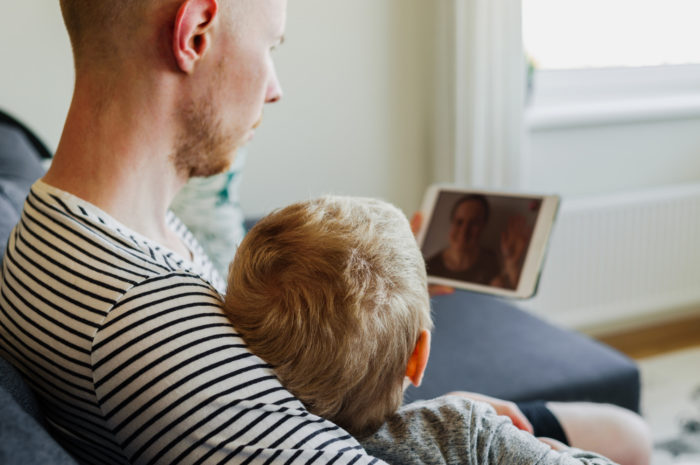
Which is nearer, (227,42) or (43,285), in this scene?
(43,285)

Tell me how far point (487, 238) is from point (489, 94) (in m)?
1.09

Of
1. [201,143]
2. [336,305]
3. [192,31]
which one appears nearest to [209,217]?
[201,143]

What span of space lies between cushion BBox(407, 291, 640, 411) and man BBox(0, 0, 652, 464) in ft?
2.61

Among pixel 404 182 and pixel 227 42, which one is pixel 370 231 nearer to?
pixel 227 42

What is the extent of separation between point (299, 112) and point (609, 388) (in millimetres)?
1264

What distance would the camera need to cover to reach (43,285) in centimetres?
63

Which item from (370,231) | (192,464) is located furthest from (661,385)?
(192,464)

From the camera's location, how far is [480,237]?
1.35m

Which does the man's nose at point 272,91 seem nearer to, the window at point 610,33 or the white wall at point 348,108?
the white wall at point 348,108

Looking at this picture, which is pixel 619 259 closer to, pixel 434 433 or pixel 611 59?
pixel 611 59

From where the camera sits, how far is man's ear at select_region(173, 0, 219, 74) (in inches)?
26.7

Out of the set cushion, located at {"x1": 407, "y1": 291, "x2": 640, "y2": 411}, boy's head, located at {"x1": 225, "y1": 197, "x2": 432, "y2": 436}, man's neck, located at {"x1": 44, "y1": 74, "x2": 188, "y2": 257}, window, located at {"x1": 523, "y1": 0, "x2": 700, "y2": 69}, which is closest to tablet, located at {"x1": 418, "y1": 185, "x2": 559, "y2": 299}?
cushion, located at {"x1": 407, "y1": 291, "x2": 640, "y2": 411}

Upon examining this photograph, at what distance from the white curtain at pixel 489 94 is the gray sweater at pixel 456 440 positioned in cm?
168

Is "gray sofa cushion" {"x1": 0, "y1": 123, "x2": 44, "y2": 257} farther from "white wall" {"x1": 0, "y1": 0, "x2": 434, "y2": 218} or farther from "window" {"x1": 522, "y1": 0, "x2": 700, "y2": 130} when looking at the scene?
"window" {"x1": 522, "y1": 0, "x2": 700, "y2": 130}
